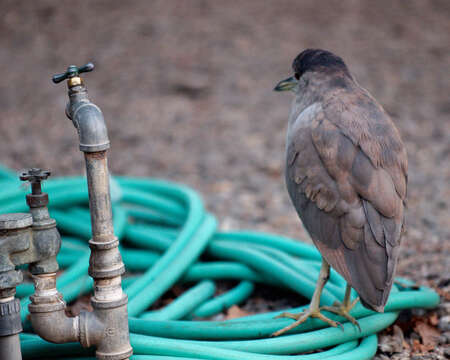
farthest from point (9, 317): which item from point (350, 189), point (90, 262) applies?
point (350, 189)

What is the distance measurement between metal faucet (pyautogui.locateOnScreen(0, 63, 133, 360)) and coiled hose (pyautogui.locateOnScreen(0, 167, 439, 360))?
0.72ft

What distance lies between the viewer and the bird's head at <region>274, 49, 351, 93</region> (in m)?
2.86

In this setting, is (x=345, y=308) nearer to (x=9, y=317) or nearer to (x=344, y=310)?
(x=344, y=310)

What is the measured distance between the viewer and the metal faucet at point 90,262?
6.19 feet

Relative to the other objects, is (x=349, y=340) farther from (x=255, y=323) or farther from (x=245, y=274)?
(x=245, y=274)

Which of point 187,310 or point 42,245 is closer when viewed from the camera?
point 42,245

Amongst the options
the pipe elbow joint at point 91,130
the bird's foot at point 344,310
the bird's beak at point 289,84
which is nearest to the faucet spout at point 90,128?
the pipe elbow joint at point 91,130

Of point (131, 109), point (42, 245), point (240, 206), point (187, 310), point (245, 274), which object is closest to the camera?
point (42, 245)

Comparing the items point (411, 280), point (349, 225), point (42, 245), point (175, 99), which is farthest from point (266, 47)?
point (42, 245)

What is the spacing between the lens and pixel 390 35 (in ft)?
24.4

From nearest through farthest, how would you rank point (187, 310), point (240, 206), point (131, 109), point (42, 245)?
point (42, 245)
point (187, 310)
point (240, 206)
point (131, 109)

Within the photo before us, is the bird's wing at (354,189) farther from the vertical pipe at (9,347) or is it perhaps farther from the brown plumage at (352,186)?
the vertical pipe at (9,347)

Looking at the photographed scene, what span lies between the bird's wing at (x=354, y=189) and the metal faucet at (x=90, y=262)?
924 millimetres

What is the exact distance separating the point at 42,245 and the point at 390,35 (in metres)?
6.53
